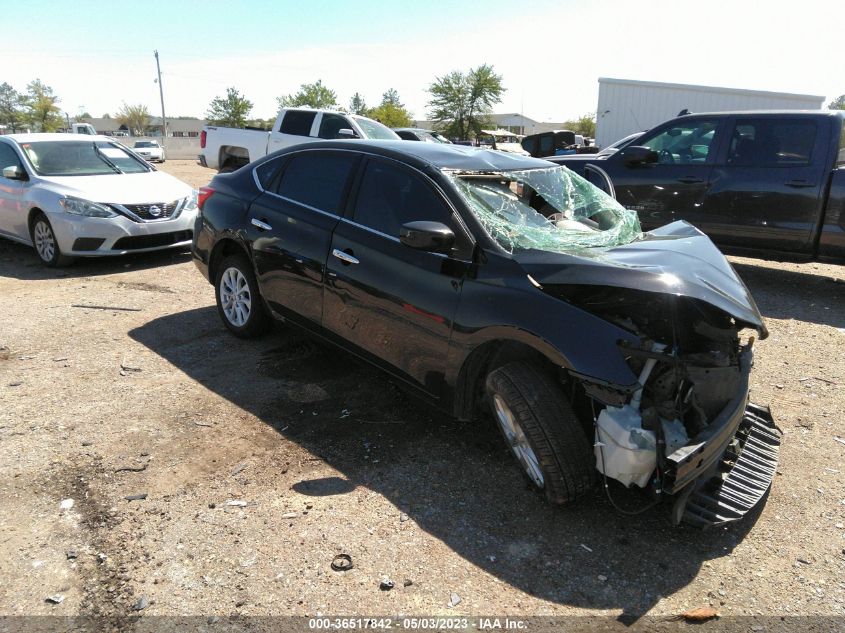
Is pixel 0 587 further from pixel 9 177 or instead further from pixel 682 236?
pixel 9 177

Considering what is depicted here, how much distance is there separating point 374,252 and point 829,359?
412cm

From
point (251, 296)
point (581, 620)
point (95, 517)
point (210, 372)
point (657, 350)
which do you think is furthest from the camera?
point (251, 296)

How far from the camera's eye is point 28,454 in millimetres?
3582

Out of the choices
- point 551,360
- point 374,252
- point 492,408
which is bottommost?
point 492,408

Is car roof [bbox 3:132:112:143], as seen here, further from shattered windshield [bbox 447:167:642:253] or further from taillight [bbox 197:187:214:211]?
shattered windshield [bbox 447:167:642:253]

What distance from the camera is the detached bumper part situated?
281 cm

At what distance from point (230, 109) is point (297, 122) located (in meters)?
55.0

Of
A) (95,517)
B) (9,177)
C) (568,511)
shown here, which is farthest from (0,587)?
(9,177)

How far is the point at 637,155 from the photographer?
303 inches

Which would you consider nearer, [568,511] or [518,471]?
[568,511]

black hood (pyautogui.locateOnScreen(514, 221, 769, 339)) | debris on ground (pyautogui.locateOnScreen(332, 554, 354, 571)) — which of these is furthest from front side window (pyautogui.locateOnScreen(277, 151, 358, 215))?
debris on ground (pyautogui.locateOnScreen(332, 554, 354, 571))

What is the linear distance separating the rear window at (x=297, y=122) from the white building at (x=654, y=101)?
39.7 feet

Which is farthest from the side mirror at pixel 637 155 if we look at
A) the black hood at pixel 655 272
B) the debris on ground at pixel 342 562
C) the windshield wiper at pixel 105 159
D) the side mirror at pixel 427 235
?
the windshield wiper at pixel 105 159

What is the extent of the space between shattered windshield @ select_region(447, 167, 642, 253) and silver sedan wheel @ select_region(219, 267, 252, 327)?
2264 mm
